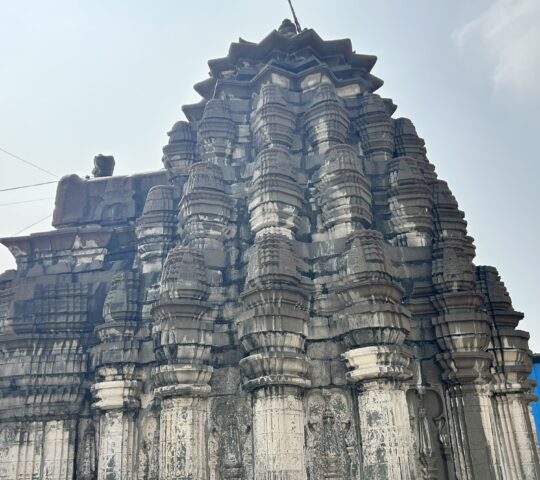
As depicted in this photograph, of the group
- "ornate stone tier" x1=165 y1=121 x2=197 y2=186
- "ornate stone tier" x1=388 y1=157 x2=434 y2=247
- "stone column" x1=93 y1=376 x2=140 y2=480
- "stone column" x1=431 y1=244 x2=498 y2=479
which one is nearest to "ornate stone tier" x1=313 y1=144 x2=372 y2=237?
"ornate stone tier" x1=388 y1=157 x2=434 y2=247

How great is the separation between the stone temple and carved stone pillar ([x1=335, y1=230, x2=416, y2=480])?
0.03 metres

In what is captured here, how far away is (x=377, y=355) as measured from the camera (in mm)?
7301

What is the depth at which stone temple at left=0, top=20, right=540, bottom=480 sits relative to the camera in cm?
746

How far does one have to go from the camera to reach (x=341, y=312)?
780cm

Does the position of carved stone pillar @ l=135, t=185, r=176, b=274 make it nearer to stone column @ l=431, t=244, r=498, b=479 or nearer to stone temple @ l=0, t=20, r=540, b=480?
stone temple @ l=0, t=20, r=540, b=480

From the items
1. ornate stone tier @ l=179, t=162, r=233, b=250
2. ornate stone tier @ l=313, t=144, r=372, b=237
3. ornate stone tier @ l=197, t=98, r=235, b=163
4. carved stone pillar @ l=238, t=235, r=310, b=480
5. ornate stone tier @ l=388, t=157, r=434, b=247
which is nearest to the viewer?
carved stone pillar @ l=238, t=235, r=310, b=480

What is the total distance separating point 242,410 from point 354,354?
187cm

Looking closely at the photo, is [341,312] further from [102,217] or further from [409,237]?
[102,217]

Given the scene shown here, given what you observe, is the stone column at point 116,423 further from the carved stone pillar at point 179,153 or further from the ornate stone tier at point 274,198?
the carved stone pillar at point 179,153

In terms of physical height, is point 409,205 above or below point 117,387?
above

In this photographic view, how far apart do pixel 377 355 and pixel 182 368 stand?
2.75 m

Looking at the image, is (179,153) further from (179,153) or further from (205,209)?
(205,209)

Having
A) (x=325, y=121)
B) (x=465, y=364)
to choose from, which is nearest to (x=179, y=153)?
(x=325, y=121)

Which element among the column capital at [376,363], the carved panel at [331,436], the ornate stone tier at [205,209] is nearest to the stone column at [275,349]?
the carved panel at [331,436]
